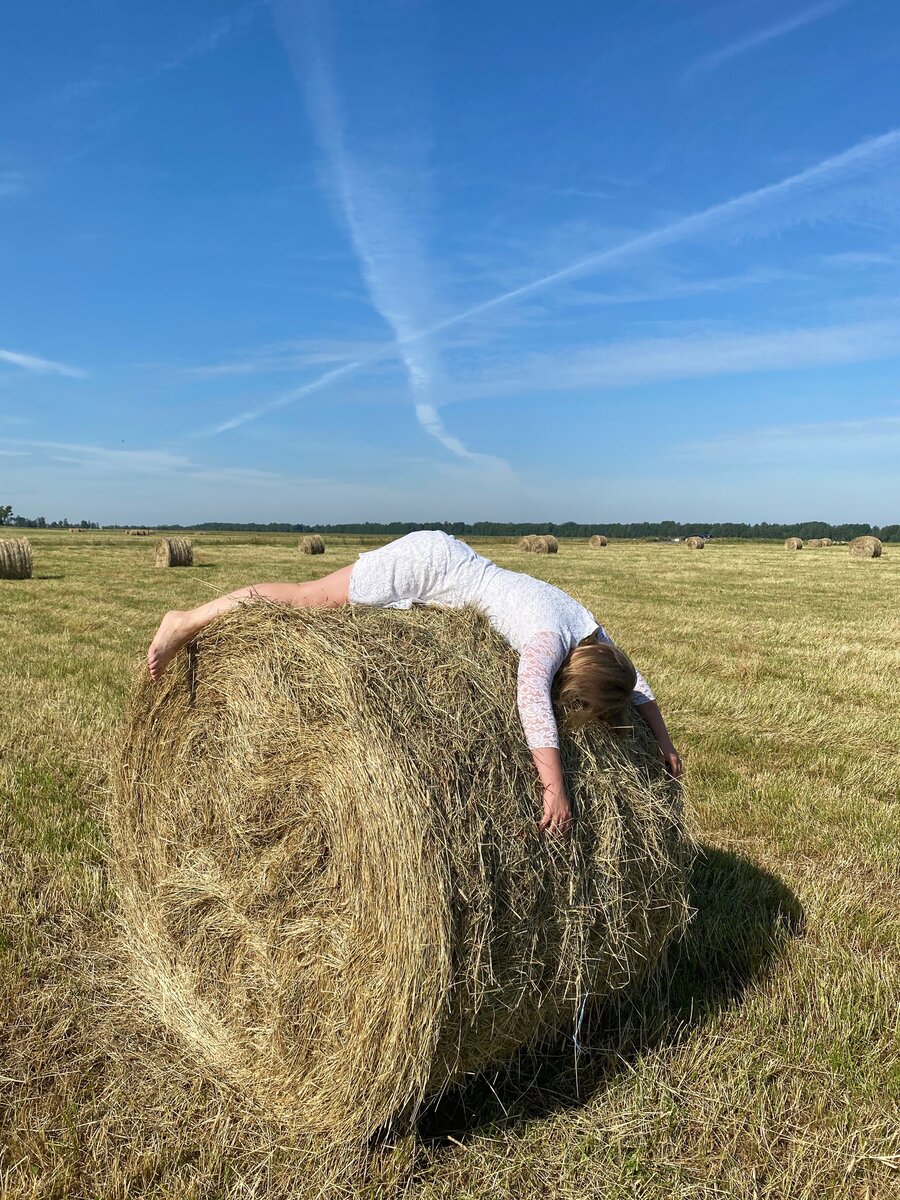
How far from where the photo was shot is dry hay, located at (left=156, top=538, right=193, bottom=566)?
94.8ft

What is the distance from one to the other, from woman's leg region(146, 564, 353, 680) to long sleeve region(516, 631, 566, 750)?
938 mm

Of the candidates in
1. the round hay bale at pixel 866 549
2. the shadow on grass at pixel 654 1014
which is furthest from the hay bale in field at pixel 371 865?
the round hay bale at pixel 866 549

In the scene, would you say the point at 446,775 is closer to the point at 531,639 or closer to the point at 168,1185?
the point at 531,639

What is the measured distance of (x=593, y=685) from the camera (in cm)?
325

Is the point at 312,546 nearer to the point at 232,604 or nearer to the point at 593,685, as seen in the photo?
the point at 232,604

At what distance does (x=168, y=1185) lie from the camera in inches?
104

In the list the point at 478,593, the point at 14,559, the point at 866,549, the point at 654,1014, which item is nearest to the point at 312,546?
the point at 14,559

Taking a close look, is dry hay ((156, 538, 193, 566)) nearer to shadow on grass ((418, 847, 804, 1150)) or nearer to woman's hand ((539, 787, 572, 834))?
shadow on grass ((418, 847, 804, 1150))

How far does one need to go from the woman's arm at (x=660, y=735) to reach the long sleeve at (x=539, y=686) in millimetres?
621

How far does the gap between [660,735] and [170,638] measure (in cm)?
223

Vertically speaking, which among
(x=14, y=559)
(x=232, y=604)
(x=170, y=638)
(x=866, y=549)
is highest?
(x=232, y=604)

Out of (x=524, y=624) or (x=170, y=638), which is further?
(x=170, y=638)

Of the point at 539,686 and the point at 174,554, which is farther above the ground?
the point at 539,686

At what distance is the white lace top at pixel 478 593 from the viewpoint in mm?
3428
